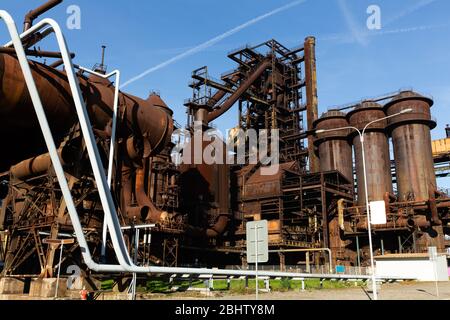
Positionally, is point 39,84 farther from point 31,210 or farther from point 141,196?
point 141,196

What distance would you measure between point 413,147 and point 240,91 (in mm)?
21885

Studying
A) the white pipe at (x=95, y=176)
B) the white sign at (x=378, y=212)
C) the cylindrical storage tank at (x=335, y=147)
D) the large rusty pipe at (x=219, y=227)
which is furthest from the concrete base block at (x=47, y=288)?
the cylindrical storage tank at (x=335, y=147)

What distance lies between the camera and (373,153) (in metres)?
49.0

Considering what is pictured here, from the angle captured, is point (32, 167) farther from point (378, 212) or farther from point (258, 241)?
point (378, 212)

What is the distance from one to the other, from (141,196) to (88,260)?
65.4 feet

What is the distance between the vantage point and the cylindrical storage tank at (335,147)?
51.8 meters

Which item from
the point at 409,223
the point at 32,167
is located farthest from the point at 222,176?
the point at 32,167

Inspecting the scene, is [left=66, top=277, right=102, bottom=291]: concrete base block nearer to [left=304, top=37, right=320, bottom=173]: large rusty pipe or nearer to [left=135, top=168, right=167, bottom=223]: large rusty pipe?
[left=135, top=168, right=167, bottom=223]: large rusty pipe

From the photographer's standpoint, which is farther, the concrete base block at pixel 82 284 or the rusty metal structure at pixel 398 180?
the rusty metal structure at pixel 398 180

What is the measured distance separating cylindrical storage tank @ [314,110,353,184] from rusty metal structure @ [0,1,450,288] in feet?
0.59

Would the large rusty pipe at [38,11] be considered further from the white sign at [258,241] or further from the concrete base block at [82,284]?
the white sign at [258,241]

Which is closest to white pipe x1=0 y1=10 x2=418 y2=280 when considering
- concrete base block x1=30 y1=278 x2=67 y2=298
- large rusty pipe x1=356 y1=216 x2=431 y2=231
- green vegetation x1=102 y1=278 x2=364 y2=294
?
green vegetation x1=102 y1=278 x2=364 y2=294

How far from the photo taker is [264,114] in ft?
198

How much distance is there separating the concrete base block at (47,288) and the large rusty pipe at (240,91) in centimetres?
3233
